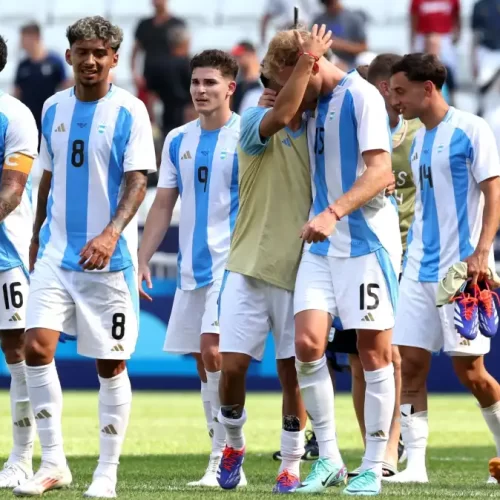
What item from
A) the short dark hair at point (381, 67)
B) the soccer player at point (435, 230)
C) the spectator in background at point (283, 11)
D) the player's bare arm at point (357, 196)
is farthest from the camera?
the spectator in background at point (283, 11)

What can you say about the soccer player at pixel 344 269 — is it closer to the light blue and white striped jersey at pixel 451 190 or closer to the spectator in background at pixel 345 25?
the light blue and white striped jersey at pixel 451 190

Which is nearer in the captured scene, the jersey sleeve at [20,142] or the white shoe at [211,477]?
the jersey sleeve at [20,142]

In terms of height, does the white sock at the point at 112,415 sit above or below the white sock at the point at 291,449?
above

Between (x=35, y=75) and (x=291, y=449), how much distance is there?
437 inches

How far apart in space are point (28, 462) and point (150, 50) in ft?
35.8

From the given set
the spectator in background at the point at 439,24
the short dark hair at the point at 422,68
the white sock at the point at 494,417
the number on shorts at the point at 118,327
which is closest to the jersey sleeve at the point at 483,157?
the short dark hair at the point at 422,68

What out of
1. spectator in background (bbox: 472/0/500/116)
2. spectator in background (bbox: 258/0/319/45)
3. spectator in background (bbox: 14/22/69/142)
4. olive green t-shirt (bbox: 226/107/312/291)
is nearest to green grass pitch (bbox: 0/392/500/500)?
olive green t-shirt (bbox: 226/107/312/291)

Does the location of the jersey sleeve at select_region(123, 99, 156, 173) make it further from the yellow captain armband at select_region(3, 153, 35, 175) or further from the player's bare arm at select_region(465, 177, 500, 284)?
the player's bare arm at select_region(465, 177, 500, 284)

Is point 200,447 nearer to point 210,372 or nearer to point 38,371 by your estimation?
point 210,372

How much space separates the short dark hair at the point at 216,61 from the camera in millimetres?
7281

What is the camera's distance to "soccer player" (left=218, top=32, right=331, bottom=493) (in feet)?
20.1

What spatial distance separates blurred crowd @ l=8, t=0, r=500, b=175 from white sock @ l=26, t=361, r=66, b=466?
32.0 ft

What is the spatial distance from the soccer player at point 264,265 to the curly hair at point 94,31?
706 millimetres

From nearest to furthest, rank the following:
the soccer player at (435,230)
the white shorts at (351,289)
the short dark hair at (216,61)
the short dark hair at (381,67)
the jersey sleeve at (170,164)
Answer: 1. the white shorts at (351,289)
2. the soccer player at (435,230)
3. the short dark hair at (216,61)
4. the jersey sleeve at (170,164)
5. the short dark hair at (381,67)
